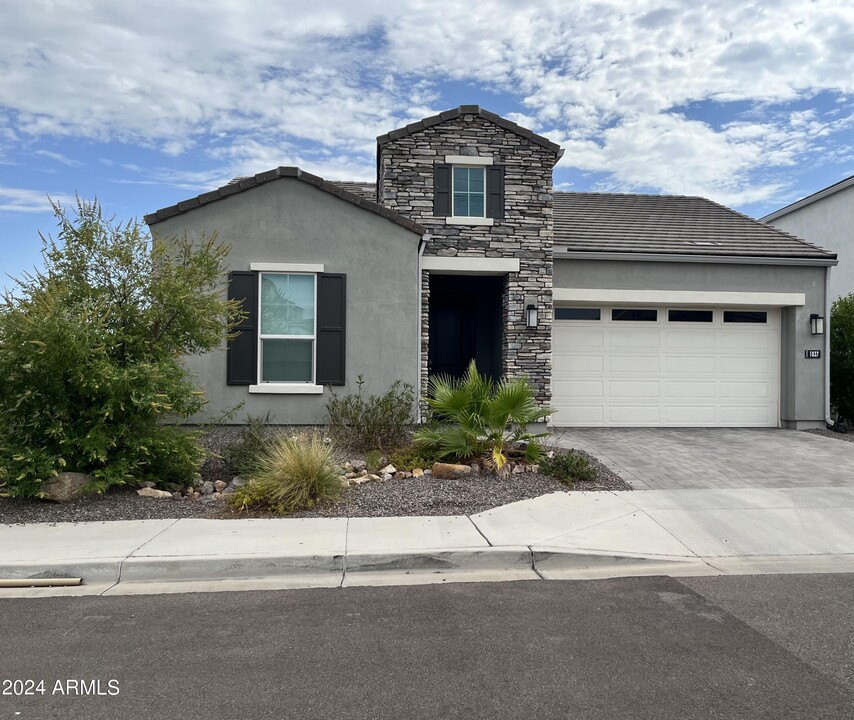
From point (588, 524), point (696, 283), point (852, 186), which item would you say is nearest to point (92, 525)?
point (588, 524)

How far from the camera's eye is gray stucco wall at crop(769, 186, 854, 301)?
17656 millimetres

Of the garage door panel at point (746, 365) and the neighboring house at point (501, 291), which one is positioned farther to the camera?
the garage door panel at point (746, 365)

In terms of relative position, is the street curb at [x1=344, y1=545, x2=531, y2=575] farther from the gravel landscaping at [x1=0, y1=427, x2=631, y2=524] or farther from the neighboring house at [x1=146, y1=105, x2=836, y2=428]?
the neighboring house at [x1=146, y1=105, x2=836, y2=428]

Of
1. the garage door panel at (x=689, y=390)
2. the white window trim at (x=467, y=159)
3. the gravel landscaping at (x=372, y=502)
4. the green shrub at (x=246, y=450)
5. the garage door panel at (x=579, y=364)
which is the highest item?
the white window trim at (x=467, y=159)

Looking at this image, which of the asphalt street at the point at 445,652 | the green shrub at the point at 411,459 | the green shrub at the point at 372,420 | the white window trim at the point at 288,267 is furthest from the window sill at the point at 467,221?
the asphalt street at the point at 445,652

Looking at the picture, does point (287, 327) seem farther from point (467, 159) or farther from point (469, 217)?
point (467, 159)

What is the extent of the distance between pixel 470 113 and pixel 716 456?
24.3ft

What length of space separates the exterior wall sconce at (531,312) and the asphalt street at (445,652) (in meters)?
7.37

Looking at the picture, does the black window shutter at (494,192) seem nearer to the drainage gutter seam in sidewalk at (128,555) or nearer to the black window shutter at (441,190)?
the black window shutter at (441,190)

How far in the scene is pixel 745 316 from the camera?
45.6 ft

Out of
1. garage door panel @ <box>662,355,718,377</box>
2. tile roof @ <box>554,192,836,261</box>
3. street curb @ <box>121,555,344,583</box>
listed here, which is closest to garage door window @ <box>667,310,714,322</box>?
garage door panel @ <box>662,355,718,377</box>

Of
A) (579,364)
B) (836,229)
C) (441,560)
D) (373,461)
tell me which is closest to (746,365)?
(579,364)

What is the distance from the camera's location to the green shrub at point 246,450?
862cm

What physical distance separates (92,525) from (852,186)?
19116 millimetres
